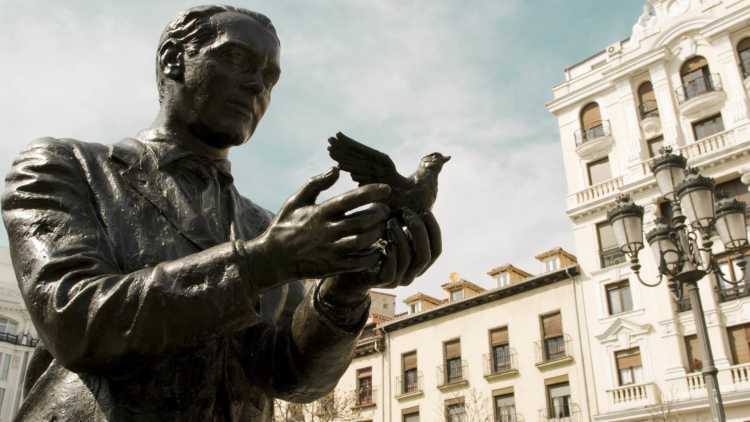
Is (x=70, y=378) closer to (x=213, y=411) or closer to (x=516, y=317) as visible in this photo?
(x=213, y=411)

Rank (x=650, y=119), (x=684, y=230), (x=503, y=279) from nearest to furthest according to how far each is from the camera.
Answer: (x=684, y=230), (x=650, y=119), (x=503, y=279)

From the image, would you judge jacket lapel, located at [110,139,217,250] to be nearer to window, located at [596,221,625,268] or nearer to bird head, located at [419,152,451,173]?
bird head, located at [419,152,451,173]

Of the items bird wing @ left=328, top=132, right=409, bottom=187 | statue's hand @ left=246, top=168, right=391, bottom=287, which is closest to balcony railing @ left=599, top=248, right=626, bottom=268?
bird wing @ left=328, top=132, right=409, bottom=187

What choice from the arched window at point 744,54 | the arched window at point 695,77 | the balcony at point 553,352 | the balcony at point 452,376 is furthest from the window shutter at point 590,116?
the balcony at point 452,376

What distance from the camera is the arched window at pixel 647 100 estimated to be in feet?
92.1

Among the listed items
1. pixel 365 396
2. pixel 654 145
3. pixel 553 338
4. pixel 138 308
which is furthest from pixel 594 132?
pixel 138 308

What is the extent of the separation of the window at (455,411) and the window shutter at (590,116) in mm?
12642

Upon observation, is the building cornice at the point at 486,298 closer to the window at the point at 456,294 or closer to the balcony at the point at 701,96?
the window at the point at 456,294

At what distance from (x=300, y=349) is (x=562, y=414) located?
85.6 feet

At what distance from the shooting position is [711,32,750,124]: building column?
2511 centimetres

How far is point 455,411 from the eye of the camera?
29.0 m

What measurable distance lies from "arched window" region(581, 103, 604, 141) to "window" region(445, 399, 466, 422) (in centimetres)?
1209

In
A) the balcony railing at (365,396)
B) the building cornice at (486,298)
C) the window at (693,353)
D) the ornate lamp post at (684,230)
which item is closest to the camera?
the ornate lamp post at (684,230)

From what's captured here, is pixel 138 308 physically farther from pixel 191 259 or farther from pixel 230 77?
pixel 230 77
